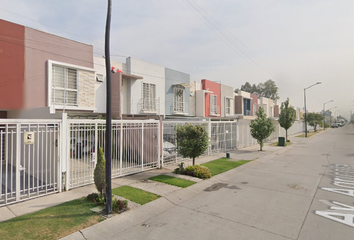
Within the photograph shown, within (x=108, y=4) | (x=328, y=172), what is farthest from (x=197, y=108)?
(x=108, y=4)

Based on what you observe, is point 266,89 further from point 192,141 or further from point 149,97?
point 192,141

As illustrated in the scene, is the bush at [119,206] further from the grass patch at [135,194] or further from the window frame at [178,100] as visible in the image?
the window frame at [178,100]

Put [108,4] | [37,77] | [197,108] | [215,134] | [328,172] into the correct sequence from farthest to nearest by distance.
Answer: [197,108]
[215,134]
[37,77]
[328,172]
[108,4]

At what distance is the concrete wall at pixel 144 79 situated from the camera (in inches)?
666

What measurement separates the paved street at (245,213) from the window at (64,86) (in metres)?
9.00

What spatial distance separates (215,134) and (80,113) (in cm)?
902

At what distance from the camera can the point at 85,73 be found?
13.5 meters

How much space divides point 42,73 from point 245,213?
1203 cm

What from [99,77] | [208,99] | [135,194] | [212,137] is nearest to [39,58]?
[99,77]

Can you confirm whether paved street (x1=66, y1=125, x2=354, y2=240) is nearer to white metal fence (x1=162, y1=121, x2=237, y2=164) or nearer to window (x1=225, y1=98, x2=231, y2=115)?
white metal fence (x1=162, y1=121, x2=237, y2=164)

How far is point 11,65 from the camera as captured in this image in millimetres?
10852

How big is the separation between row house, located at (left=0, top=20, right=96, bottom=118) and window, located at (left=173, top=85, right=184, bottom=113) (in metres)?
8.86

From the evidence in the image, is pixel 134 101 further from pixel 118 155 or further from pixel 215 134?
pixel 118 155

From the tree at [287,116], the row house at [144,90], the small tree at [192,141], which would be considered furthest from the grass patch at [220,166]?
the tree at [287,116]
